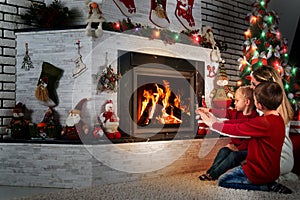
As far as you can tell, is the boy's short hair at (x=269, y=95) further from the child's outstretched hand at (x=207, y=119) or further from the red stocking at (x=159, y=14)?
the red stocking at (x=159, y=14)

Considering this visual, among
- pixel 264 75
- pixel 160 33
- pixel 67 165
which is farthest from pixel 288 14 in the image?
pixel 67 165

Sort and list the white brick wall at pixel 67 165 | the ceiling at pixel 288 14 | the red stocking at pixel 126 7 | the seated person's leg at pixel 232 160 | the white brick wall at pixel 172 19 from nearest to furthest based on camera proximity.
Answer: the white brick wall at pixel 67 165 → the seated person's leg at pixel 232 160 → the white brick wall at pixel 172 19 → the red stocking at pixel 126 7 → the ceiling at pixel 288 14

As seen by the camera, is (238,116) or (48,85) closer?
(48,85)

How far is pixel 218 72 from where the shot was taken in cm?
509

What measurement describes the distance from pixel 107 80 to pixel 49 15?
799mm

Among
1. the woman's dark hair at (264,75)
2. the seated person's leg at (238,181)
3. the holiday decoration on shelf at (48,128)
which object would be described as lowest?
the seated person's leg at (238,181)

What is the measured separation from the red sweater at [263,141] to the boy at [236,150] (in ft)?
1.29

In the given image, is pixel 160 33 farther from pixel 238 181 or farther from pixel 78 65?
pixel 238 181

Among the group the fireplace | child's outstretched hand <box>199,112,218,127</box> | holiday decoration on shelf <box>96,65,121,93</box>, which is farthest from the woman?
holiday decoration on shelf <box>96,65,121,93</box>

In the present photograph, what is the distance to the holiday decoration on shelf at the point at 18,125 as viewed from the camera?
12.6 ft

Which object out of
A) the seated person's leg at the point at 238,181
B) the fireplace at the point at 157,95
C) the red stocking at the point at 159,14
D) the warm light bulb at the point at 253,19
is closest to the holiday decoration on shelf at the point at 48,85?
the fireplace at the point at 157,95

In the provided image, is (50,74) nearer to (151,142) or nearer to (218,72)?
(151,142)

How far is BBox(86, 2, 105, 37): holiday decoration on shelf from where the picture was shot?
3842 mm

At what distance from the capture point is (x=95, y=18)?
12.7 ft
